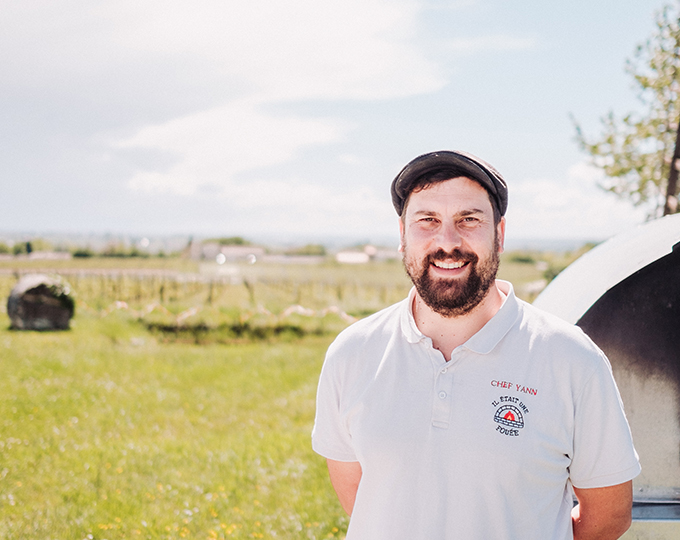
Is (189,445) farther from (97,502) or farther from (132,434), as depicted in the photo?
(97,502)

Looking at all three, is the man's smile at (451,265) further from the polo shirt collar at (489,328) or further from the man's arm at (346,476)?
the man's arm at (346,476)

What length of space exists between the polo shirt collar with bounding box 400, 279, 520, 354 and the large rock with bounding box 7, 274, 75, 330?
13734mm

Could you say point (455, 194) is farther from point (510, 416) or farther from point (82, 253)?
point (82, 253)

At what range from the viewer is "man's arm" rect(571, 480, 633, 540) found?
1932mm

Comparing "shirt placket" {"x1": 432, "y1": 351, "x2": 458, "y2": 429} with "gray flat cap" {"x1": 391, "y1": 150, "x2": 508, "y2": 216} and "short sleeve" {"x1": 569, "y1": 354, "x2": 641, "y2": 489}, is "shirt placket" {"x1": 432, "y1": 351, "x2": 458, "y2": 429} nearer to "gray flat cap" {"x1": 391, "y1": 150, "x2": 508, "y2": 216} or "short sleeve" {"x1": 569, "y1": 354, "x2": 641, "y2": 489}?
"short sleeve" {"x1": 569, "y1": 354, "x2": 641, "y2": 489}

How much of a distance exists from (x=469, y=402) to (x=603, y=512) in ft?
2.10

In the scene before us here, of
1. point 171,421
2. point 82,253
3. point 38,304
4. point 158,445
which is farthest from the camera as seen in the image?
point 82,253

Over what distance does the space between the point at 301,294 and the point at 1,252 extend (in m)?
19.8

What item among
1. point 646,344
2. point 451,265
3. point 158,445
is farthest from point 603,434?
point 158,445

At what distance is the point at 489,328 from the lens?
6.47 feet

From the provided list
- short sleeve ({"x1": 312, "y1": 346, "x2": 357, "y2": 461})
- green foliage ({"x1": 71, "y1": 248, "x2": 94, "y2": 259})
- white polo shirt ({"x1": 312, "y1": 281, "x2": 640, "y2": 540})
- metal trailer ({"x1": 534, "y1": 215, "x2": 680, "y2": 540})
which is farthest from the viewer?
green foliage ({"x1": 71, "y1": 248, "x2": 94, "y2": 259})

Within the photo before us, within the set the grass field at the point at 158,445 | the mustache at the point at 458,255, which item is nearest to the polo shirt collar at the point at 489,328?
the mustache at the point at 458,255

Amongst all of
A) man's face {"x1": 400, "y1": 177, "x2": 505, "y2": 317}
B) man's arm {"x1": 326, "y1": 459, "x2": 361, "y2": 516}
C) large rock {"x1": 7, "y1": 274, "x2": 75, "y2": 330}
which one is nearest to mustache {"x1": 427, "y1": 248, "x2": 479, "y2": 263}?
man's face {"x1": 400, "y1": 177, "x2": 505, "y2": 317}

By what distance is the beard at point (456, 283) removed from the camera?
2004mm
